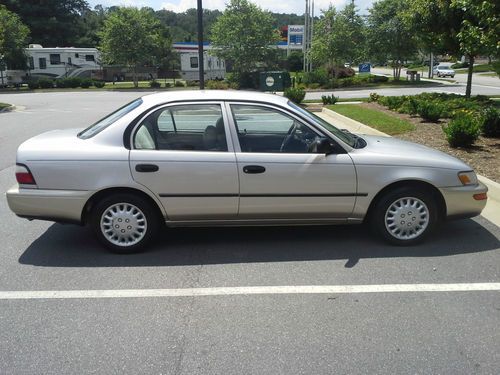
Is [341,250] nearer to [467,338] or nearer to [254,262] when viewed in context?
[254,262]

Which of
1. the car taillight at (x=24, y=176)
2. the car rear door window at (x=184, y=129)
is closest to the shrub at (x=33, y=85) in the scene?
the car taillight at (x=24, y=176)

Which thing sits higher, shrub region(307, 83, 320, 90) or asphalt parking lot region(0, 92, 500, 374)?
shrub region(307, 83, 320, 90)

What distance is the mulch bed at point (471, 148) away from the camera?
24.5 feet

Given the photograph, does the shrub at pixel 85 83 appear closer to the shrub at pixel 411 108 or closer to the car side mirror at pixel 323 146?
the shrub at pixel 411 108

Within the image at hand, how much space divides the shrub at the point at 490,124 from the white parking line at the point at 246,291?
650cm

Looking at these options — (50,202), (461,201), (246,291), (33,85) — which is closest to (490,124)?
(461,201)

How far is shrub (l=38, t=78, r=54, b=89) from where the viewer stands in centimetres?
4103

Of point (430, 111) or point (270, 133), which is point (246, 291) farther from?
point (430, 111)

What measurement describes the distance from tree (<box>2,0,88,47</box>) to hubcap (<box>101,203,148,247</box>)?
72.9m

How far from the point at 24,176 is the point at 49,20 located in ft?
246

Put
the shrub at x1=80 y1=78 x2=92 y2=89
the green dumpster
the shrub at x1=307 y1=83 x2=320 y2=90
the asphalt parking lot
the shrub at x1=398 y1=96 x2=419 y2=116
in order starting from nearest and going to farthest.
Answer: the asphalt parking lot
the shrub at x1=398 y1=96 x2=419 y2=116
the green dumpster
the shrub at x1=307 y1=83 x2=320 y2=90
the shrub at x1=80 y1=78 x2=92 y2=89

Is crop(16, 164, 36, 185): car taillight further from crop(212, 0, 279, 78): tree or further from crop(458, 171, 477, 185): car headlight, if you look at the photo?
crop(212, 0, 279, 78): tree

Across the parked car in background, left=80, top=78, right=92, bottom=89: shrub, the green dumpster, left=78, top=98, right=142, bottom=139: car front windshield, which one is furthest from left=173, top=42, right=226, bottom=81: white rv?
left=78, top=98, right=142, bottom=139: car front windshield

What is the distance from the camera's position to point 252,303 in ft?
12.5
